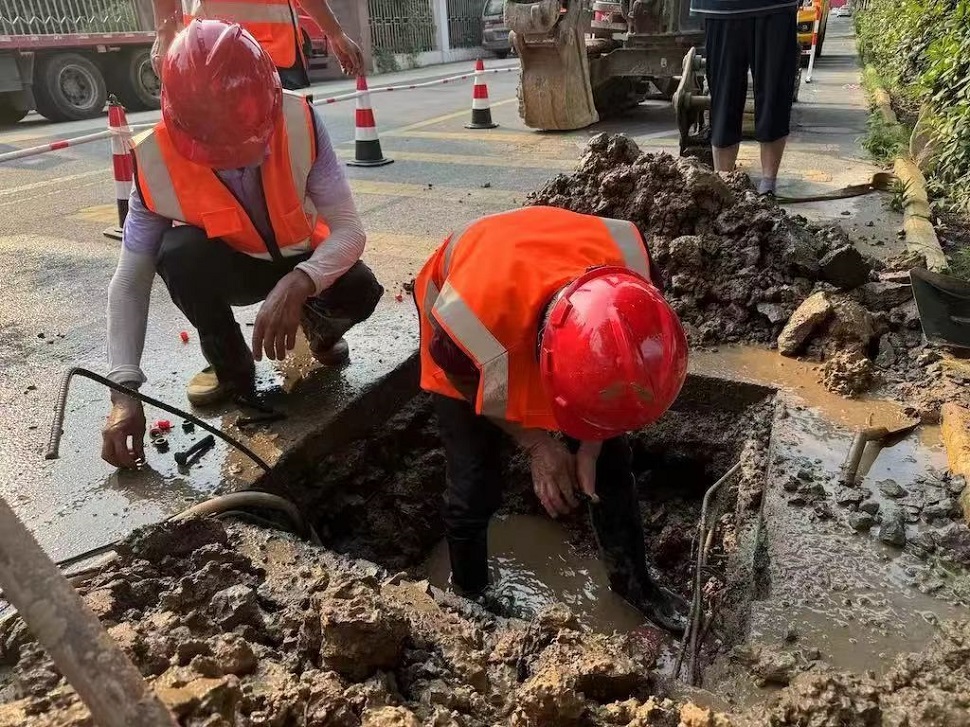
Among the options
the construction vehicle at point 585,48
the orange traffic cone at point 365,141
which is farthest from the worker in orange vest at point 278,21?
the construction vehicle at point 585,48

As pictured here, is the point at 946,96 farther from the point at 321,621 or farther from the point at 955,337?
the point at 321,621

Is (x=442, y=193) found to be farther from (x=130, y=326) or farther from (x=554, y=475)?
(x=554, y=475)

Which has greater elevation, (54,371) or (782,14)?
(782,14)

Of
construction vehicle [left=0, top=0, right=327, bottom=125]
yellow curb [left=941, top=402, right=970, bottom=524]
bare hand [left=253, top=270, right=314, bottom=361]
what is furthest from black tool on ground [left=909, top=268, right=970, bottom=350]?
construction vehicle [left=0, top=0, right=327, bottom=125]

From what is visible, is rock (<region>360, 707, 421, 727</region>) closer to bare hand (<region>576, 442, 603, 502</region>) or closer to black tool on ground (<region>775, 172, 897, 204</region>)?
bare hand (<region>576, 442, 603, 502</region>)

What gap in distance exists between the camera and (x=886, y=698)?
5.30 ft

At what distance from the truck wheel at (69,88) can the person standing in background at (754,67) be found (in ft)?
33.1

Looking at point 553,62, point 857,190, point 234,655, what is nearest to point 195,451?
point 234,655

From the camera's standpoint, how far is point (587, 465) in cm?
216

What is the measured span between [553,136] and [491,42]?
16.9 meters

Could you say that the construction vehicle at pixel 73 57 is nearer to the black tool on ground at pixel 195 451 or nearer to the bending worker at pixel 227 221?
the bending worker at pixel 227 221

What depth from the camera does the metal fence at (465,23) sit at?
2452cm

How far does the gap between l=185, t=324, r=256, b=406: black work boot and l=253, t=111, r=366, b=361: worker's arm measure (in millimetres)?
252

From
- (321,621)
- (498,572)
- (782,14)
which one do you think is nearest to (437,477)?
(498,572)
